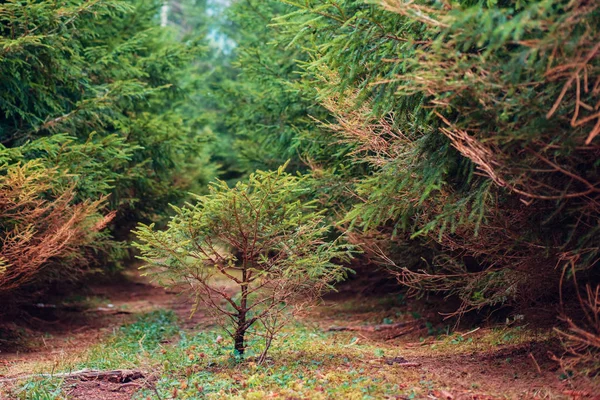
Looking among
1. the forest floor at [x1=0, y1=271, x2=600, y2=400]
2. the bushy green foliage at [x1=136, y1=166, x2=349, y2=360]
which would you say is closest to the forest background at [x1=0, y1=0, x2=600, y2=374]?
the forest floor at [x1=0, y1=271, x2=600, y2=400]

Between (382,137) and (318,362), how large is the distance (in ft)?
9.53

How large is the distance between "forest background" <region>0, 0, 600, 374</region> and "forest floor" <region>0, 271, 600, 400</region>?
0.60 meters

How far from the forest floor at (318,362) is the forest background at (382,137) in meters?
0.60

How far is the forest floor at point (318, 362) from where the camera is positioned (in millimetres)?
5078

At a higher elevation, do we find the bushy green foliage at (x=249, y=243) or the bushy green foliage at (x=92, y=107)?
the bushy green foliage at (x=92, y=107)

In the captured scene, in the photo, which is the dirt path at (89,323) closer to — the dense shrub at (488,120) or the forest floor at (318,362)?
the forest floor at (318,362)

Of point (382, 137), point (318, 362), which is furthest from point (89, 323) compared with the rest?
point (382, 137)

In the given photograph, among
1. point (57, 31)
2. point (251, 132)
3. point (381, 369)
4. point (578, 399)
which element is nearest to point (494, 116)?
point (578, 399)

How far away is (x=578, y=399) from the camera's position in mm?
4477

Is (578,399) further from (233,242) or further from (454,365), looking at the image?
(233,242)

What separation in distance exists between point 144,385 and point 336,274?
2.43 metres

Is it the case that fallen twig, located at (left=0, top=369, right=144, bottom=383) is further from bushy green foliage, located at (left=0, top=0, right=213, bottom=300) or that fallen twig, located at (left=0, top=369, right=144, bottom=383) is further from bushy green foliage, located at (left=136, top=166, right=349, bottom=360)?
bushy green foliage, located at (left=0, top=0, right=213, bottom=300)

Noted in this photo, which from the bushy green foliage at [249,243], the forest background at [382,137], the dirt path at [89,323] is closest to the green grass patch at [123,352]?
the dirt path at [89,323]

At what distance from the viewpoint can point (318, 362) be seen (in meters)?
6.15
